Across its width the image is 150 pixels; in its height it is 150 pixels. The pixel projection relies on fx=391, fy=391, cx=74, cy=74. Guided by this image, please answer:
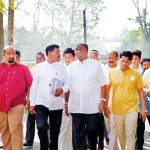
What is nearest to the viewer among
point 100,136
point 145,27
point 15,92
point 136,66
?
point 15,92

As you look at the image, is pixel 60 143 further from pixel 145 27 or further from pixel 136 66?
pixel 145 27

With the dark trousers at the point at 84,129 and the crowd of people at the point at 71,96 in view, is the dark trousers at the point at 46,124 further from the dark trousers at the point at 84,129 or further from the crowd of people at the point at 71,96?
the dark trousers at the point at 84,129

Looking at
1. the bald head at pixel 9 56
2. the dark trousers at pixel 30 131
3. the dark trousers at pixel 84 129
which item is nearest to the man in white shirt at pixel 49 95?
the dark trousers at pixel 84 129

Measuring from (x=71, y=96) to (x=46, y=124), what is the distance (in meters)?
0.66

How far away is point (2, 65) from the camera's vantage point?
637 centimetres

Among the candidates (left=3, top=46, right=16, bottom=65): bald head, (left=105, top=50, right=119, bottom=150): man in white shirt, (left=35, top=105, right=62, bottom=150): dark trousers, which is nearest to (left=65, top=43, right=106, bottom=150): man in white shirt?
(left=35, top=105, right=62, bottom=150): dark trousers

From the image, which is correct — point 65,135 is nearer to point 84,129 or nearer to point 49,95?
point 84,129

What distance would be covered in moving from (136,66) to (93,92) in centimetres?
173

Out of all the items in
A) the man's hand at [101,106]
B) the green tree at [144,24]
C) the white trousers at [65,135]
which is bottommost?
the white trousers at [65,135]

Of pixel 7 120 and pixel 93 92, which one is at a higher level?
pixel 93 92

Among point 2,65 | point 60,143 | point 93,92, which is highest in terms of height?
point 2,65

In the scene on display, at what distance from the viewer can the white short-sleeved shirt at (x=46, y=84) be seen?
6391mm

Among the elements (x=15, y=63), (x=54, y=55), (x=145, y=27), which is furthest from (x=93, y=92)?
(x=145, y=27)

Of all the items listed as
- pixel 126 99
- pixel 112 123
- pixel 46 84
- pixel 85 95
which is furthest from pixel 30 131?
pixel 126 99
